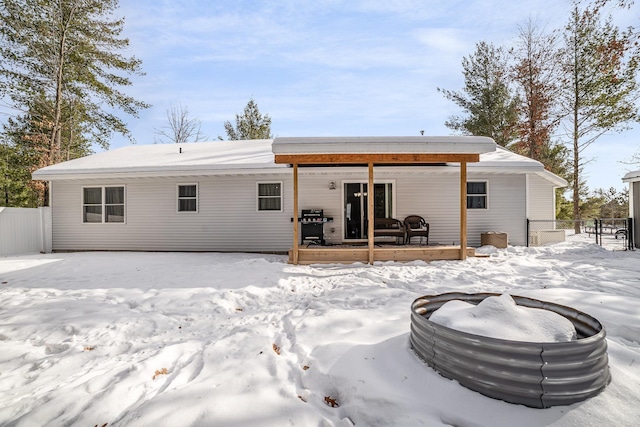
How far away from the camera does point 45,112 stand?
1603 cm

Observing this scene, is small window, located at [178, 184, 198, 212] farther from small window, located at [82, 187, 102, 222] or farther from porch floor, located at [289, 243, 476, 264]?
porch floor, located at [289, 243, 476, 264]

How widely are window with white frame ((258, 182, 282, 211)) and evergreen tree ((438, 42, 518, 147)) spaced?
15779 mm

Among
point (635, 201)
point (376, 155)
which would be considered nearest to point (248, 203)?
point (376, 155)

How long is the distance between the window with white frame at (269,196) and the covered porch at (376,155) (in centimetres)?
267

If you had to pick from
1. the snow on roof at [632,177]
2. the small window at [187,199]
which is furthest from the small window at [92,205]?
the snow on roof at [632,177]

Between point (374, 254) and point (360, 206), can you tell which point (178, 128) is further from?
point (374, 254)

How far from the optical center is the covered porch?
20.2 feet

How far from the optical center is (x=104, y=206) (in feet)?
32.3

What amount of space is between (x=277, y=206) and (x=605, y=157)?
2028 cm

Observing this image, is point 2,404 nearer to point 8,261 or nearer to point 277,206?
point 277,206

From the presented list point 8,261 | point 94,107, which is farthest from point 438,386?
point 94,107

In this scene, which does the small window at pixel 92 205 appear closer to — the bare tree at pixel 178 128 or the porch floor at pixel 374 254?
the porch floor at pixel 374 254

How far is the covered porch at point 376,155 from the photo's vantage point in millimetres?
6164

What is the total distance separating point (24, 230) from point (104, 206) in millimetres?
2532
